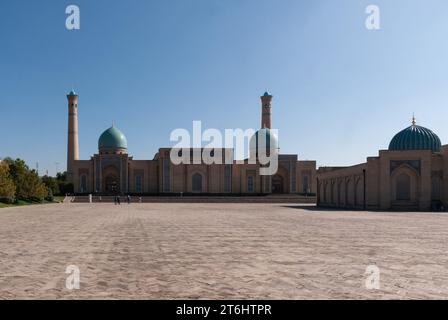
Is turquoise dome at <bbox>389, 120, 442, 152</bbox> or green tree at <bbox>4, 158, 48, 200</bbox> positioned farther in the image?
green tree at <bbox>4, 158, 48, 200</bbox>

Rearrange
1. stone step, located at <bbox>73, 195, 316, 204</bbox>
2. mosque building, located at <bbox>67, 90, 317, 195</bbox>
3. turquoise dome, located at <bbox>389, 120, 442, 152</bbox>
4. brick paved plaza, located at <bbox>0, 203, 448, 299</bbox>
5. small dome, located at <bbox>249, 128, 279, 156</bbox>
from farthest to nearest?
small dome, located at <bbox>249, 128, 279, 156</bbox> < mosque building, located at <bbox>67, 90, 317, 195</bbox> < stone step, located at <bbox>73, 195, 316, 204</bbox> < turquoise dome, located at <bbox>389, 120, 442, 152</bbox> < brick paved plaza, located at <bbox>0, 203, 448, 299</bbox>

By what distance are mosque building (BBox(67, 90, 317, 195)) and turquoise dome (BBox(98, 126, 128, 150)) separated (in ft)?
0.52

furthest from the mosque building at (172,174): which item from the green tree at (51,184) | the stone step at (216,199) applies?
the stone step at (216,199)

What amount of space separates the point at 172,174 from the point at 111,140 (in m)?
12.5

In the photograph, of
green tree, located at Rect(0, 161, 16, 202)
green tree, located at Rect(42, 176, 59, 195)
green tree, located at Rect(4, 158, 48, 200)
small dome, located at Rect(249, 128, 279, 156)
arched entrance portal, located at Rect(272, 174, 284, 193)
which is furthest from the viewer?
arched entrance portal, located at Rect(272, 174, 284, 193)

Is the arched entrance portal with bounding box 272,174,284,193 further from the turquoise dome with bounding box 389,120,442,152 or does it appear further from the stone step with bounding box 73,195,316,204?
the turquoise dome with bounding box 389,120,442,152

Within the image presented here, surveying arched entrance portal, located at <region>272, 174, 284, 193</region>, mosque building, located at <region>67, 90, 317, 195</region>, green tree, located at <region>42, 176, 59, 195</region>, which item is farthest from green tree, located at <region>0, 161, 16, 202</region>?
arched entrance portal, located at <region>272, 174, 284, 193</region>

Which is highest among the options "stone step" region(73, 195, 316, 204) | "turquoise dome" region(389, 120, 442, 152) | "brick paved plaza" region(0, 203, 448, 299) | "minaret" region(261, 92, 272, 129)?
"minaret" region(261, 92, 272, 129)

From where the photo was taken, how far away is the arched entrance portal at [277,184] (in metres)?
Answer: 67.0

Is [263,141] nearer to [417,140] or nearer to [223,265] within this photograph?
[417,140]

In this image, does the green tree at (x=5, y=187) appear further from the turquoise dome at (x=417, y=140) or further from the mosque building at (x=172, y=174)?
the turquoise dome at (x=417, y=140)

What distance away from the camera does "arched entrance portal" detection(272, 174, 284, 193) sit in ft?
220
